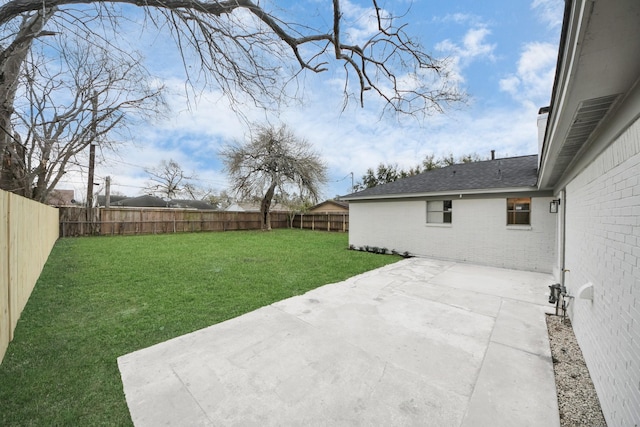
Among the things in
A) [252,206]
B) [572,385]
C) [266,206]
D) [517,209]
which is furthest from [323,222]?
[572,385]

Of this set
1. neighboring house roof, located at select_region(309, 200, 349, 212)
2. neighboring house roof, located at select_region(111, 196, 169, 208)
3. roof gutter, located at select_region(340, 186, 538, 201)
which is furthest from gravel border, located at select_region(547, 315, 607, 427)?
neighboring house roof, located at select_region(111, 196, 169, 208)

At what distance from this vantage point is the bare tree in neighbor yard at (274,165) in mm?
16188

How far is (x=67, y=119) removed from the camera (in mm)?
7383

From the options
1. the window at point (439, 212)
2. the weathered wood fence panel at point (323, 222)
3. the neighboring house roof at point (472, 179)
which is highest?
the neighboring house roof at point (472, 179)

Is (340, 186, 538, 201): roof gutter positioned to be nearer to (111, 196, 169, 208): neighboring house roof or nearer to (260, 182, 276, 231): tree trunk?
(260, 182, 276, 231): tree trunk

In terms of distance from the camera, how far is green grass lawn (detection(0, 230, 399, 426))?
1.96 m

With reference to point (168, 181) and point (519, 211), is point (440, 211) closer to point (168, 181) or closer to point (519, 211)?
point (519, 211)

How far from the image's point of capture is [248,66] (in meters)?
2.86

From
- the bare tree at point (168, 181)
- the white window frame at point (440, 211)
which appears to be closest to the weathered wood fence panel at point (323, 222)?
the white window frame at point (440, 211)

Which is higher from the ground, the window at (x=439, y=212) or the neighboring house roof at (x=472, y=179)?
the neighboring house roof at (x=472, y=179)

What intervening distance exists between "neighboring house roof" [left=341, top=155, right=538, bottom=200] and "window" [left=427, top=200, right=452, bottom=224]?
53 cm

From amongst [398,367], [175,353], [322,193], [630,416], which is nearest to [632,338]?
[630,416]

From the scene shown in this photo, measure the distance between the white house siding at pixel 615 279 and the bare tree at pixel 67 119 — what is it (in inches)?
222

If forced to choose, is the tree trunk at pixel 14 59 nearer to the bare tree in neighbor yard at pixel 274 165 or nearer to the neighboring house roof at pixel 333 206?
the bare tree in neighbor yard at pixel 274 165
